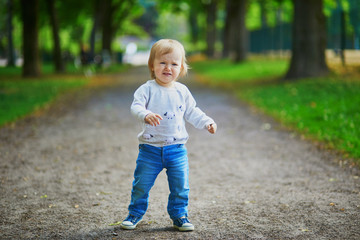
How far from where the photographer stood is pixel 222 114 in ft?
34.9

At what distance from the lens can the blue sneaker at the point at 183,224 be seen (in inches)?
144

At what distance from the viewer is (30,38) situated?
2197cm

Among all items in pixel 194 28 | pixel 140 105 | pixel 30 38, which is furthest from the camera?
pixel 194 28

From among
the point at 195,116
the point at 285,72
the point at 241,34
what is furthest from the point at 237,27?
the point at 195,116

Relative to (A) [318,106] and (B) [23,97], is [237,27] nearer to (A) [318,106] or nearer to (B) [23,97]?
(B) [23,97]

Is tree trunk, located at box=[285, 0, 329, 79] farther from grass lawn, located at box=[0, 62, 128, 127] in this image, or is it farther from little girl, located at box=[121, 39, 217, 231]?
little girl, located at box=[121, 39, 217, 231]

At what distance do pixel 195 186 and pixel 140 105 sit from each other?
6.03 feet

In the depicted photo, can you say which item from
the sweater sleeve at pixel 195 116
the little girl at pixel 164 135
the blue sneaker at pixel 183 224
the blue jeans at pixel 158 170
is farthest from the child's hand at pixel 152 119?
the blue sneaker at pixel 183 224

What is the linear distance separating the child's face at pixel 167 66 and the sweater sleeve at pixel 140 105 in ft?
0.55

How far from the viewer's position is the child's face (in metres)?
3.64

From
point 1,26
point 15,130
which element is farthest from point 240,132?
point 1,26

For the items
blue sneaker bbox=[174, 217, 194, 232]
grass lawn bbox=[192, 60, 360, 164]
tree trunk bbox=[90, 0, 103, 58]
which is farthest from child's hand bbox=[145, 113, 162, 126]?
tree trunk bbox=[90, 0, 103, 58]

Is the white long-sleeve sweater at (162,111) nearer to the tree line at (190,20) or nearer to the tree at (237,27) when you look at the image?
the tree line at (190,20)

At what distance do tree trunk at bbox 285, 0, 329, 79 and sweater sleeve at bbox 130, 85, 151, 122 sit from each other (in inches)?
490
